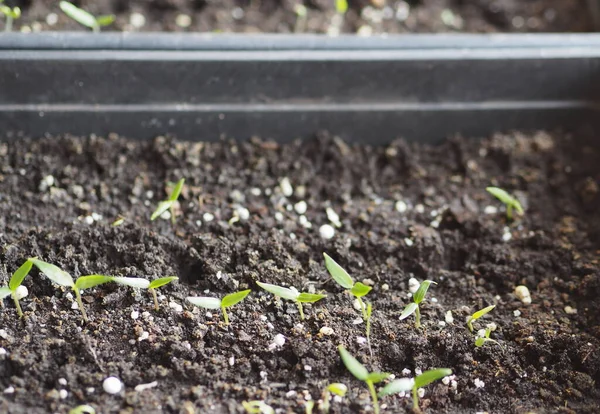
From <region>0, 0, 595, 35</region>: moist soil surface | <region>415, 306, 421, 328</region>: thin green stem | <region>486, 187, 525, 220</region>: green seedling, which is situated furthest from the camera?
<region>0, 0, 595, 35</region>: moist soil surface

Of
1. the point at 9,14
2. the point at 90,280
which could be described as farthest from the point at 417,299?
the point at 9,14

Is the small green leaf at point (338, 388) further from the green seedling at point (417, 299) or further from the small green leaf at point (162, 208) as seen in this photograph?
the small green leaf at point (162, 208)

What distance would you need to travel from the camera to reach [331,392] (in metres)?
1.24

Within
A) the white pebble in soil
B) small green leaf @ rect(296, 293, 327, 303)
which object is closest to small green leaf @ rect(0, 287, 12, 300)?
the white pebble in soil

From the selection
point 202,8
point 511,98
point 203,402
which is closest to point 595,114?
point 511,98

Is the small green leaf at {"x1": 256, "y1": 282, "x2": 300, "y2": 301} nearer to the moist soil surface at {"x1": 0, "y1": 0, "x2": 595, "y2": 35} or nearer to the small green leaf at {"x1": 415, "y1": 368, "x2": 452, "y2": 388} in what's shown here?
the small green leaf at {"x1": 415, "y1": 368, "x2": 452, "y2": 388}

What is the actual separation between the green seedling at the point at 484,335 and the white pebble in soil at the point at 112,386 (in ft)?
2.00

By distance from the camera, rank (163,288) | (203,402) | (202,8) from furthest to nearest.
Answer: (202,8) < (163,288) < (203,402)

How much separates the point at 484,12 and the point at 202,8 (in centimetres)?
77

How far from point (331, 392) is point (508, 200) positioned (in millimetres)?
597

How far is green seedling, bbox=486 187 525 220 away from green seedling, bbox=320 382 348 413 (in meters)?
0.56

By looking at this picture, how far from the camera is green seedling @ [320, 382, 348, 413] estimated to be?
1182 mm

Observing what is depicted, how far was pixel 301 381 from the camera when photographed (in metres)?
1.25

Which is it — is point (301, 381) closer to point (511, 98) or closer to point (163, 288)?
point (163, 288)
